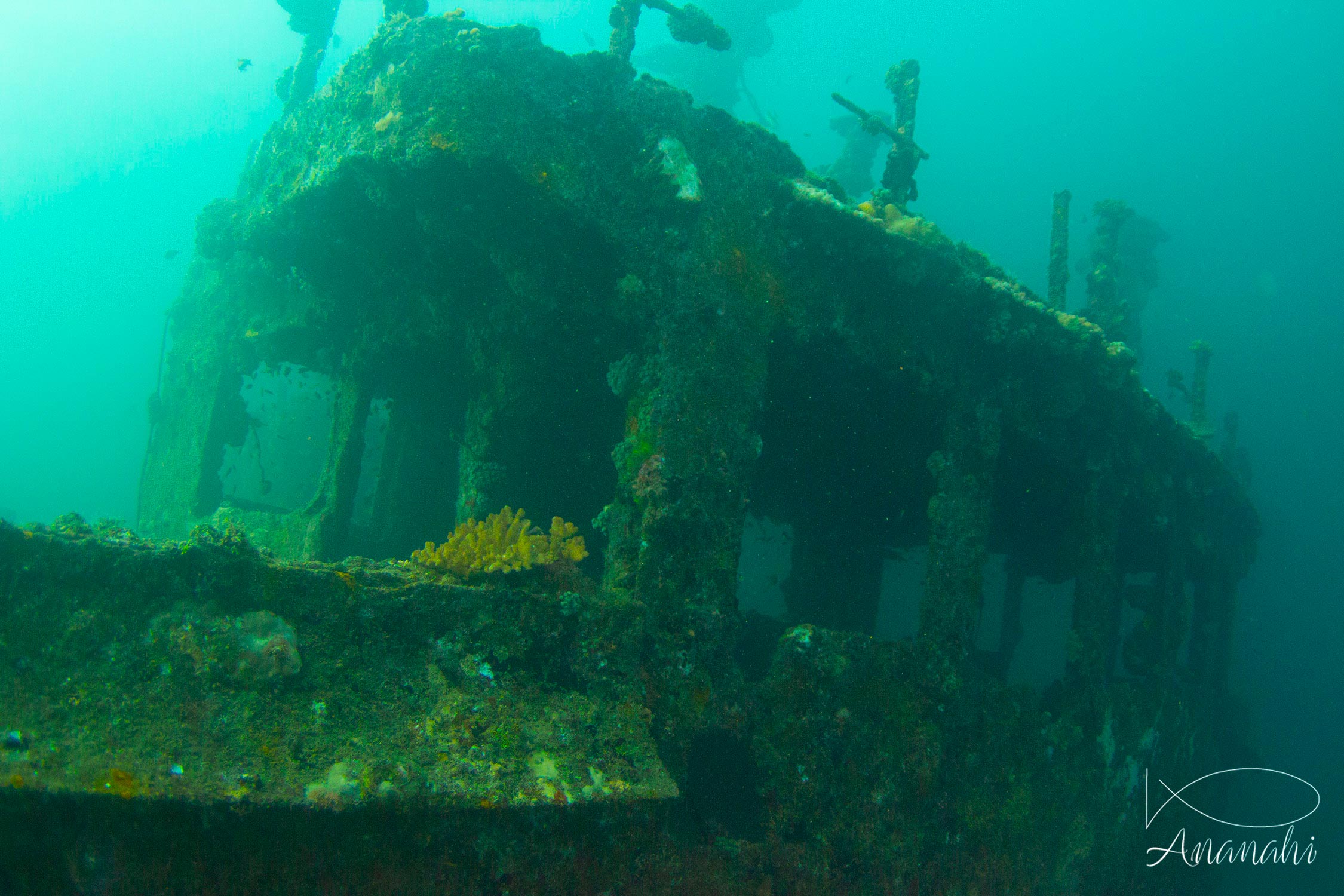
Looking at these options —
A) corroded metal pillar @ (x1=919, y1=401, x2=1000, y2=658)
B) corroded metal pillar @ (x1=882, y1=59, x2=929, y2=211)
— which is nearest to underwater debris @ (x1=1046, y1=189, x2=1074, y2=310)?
corroded metal pillar @ (x1=882, y1=59, x2=929, y2=211)

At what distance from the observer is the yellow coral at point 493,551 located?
3.96 meters

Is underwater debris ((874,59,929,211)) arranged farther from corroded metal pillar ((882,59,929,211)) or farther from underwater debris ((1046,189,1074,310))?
underwater debris ((1046,189,1074,310))

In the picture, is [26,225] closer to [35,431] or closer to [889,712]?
[35,431]

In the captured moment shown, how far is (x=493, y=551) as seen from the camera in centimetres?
406

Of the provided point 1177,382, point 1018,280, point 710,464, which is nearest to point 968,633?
point 710,464

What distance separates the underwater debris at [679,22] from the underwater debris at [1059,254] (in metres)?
5.84

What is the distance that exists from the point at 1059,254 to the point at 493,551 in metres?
10.2

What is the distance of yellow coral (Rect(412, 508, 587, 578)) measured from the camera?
3.96 meters

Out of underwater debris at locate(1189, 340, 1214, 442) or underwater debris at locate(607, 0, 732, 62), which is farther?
underwater debris at locate(1189, 340, 1214, 442)

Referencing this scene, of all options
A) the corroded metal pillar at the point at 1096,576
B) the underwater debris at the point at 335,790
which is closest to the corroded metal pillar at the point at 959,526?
the corroded metal pillar at the point at 1096,576

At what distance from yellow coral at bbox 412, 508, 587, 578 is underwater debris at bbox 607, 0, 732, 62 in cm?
567

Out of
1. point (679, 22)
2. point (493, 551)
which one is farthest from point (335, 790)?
point (679, 22)

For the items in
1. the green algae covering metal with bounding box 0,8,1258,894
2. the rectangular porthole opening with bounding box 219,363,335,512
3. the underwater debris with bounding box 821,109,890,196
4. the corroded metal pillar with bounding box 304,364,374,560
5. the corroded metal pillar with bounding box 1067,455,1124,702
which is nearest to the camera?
the green algae covering metal with bounding box 0,8,1258,894

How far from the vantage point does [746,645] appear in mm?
6266
